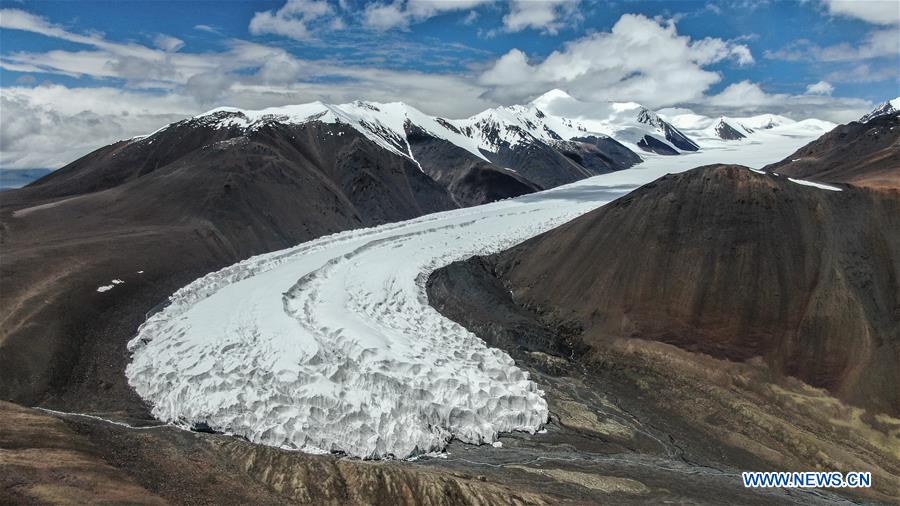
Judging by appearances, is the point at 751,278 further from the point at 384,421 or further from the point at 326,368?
the point at 326,368

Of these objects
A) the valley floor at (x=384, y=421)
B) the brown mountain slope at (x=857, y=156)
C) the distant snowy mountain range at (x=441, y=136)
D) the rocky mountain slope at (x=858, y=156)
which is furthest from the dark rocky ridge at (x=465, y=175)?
the valley floor at (x=384, y=421)

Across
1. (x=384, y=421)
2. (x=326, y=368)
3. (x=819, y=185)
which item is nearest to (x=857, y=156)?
(x=819, y=185)

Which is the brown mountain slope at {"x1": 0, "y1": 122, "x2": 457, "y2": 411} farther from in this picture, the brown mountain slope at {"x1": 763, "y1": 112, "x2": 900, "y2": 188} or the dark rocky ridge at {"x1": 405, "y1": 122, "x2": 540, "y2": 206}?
the brown mountain slope at {"x1": 763, "y1": 112, "x2": 900, "y2": 188}

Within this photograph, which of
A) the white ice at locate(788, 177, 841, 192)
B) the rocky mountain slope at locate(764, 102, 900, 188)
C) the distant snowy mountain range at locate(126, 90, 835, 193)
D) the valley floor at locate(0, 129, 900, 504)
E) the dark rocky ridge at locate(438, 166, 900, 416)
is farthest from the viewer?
the distant snowy mountain range at locate(126, 90, 835, 193)

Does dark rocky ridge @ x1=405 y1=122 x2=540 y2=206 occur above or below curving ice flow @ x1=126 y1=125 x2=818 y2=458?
above

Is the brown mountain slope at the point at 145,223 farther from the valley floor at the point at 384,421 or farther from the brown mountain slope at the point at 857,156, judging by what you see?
the brown mountain slope at the point at 857,156

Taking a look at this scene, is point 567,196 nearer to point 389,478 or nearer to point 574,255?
point 574,255

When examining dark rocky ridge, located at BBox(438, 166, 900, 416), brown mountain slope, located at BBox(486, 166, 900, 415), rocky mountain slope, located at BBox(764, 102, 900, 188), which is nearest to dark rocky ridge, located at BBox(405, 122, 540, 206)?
rocky mountain slope, located at BBox(764, 102, 900, 188)

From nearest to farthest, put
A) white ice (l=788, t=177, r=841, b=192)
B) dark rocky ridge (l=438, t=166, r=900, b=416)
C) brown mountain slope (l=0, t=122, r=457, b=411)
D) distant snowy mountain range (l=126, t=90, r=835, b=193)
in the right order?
1. brown mountain slope (l=0, t=122, r=457, b=411)
2. dark rocky ridge (l=438, t=166, r=900, b=416)
3. white ice (l=788, t=177, r=841, b=192)
4. distant snowy mountain range (l=126, t=90, r=835, b=193)

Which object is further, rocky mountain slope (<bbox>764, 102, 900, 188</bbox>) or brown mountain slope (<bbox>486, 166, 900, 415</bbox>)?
rocky mountain slope (<bbox>764, 102, 900, 188</bbox>)
